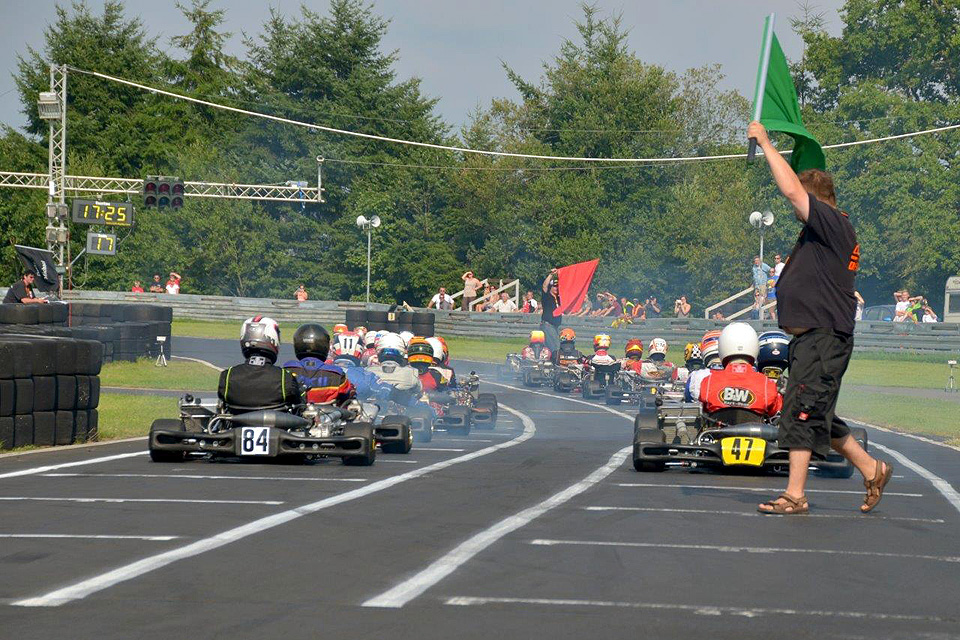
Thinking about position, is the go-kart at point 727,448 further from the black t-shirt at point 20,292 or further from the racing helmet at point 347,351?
the black t-shirt at point 20,292

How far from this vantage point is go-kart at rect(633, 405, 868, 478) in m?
11.1

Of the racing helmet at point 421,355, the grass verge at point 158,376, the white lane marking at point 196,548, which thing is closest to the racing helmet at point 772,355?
the white lane marking at point 196,548

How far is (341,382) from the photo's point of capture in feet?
45.3

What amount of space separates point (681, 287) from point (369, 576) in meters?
55.3

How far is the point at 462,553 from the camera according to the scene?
21.5 feet

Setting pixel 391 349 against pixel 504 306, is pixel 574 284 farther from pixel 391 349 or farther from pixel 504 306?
pixel 391 349

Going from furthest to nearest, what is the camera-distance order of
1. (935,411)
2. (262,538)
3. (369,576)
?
(935,411), (262,538), (369,576)

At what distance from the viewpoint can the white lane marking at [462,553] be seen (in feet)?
17.9

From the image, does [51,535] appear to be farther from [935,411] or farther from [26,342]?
[935,411]

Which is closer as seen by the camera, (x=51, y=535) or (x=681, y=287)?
(x=51, y=535)

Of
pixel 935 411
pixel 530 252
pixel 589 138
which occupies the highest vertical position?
pixel 589 138

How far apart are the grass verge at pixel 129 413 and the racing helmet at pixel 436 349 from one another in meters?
3.73

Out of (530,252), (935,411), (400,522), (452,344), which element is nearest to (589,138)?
(530,252)

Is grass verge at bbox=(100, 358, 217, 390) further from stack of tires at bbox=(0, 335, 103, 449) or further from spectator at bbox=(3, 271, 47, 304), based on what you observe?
Answer: stack of tires at bbox=(0, 335, 103, 449)
